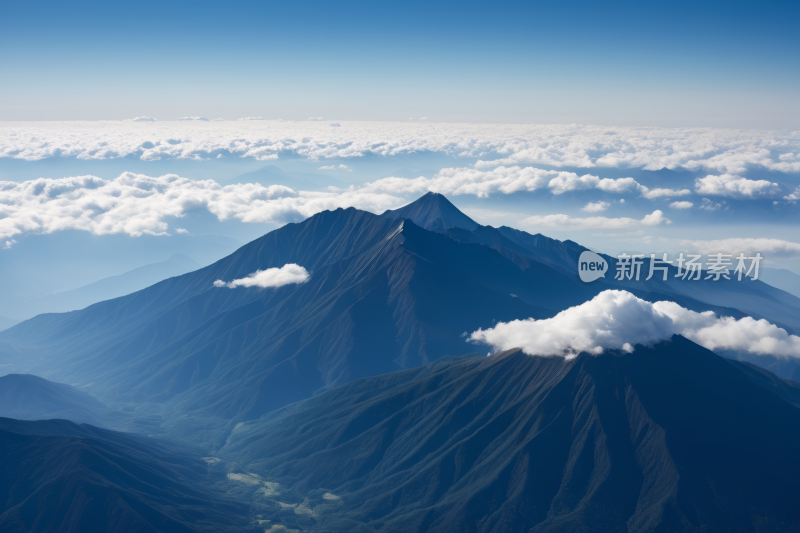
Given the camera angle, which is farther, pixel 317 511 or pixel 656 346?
pixel 317 511

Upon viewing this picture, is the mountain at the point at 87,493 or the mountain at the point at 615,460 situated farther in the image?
the mountain at the point at 87,493

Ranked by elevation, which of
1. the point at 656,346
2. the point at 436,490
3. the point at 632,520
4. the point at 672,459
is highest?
the point at 656,346

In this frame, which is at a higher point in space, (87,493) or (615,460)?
(615,460)

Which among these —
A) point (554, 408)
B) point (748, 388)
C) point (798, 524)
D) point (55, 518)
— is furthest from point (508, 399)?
point (55, 518)

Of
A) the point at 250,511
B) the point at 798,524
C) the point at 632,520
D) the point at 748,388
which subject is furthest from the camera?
the point at 250,511

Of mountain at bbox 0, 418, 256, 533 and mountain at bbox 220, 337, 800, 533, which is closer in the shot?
mountain at bbox 220, 337, 800, 533

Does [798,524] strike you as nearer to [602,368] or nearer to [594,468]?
[594,468]

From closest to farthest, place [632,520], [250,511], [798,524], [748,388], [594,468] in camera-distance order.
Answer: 1. [798,524]
2. [632,520]
3. [594,468]
4. [748,388]
5. [250,511]

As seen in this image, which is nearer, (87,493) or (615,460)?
(87,493)
